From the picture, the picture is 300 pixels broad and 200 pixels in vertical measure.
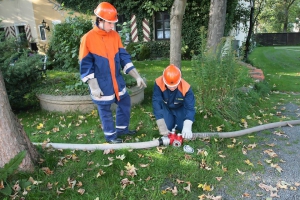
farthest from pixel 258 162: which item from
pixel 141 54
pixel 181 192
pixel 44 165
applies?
pixel 141 54

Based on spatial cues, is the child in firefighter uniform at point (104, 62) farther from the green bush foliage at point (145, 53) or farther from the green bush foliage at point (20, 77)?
the green bush foliage at point (145, 53)

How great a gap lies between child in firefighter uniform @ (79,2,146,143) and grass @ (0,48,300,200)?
22.2 inches

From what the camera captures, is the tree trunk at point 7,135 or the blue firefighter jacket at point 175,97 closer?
the tree trunk at point 7,135

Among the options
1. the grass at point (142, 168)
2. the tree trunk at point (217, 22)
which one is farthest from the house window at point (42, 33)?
the grass at point (142, 168)

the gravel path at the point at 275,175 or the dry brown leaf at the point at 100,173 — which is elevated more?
the dry brown leaf at the point at 100,173

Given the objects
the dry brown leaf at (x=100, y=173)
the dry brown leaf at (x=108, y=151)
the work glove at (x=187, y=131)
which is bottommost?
the dry brown leaf at (x=100, y=173)

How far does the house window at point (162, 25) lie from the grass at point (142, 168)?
1262cm

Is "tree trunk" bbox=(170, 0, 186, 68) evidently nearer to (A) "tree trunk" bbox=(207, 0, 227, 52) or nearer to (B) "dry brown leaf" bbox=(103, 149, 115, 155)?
(A) "tree trunk" bbox=(207, 0, 227, 52)

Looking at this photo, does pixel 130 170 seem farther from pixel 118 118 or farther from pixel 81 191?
pixel 118 118

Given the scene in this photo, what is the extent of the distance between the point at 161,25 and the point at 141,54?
2726 mm

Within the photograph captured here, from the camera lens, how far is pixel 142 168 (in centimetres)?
313

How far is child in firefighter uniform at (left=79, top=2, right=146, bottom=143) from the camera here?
3195mm

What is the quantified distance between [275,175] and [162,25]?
1433 cm

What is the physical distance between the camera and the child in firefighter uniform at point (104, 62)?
3.20 m
